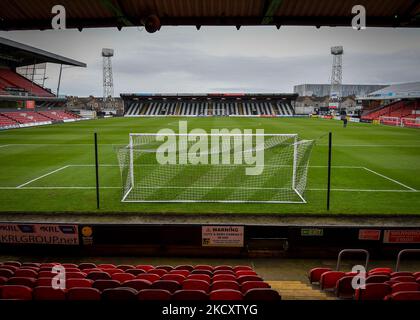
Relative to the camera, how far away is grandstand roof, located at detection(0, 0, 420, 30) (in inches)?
248

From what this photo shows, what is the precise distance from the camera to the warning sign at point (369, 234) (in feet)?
26.8

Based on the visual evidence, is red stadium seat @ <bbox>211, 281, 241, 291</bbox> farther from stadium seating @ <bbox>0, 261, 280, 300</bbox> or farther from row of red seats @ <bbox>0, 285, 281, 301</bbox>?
row of red seats @ <bbox>0, 285, 281, 301</bbox>

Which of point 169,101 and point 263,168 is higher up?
point 169,101

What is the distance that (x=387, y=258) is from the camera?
8312mm

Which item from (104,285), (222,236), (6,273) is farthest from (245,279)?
(6,273)

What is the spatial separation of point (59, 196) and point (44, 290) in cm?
935

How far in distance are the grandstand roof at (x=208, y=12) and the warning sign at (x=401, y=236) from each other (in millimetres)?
4962

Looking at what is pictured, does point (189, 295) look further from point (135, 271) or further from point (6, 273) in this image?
point (6, 273)

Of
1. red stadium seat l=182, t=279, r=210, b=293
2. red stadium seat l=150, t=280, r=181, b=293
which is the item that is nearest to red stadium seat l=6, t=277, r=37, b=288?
red stadium seat l=150, t=280, r=181, b=293

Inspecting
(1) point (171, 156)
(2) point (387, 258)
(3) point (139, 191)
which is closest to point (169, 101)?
(1) point (171, 156)

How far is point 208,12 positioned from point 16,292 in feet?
19.8

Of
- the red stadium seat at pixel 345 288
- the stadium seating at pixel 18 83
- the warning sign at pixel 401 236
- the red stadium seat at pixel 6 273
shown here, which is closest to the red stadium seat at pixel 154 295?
the red stadium seat at pixel 6 273

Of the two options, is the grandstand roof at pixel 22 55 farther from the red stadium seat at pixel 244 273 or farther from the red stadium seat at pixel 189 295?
the red stadium seat at pixel 189 295
